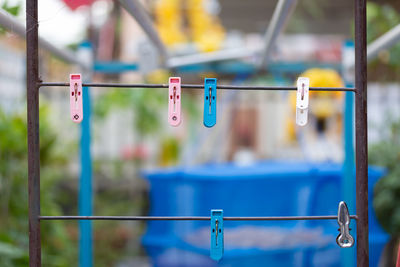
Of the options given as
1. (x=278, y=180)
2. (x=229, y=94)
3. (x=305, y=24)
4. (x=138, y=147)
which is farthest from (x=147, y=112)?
(x=278, y=180)

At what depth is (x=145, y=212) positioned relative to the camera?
469 centimetres

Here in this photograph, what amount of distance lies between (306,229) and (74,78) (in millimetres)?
2001

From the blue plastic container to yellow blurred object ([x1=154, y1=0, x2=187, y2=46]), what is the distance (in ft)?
10.2

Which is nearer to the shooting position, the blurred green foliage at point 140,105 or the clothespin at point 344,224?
the clothespin at point 344,224

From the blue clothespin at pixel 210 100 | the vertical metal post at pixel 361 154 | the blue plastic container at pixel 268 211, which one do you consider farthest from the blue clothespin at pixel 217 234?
the blue plastic container at pixel 268 211

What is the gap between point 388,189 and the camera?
3.35m

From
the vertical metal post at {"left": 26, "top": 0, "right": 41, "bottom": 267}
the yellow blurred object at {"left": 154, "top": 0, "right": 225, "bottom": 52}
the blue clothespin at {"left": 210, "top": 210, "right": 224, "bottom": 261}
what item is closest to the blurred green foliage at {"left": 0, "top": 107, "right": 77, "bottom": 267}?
the vertical metal post at {"left": 26, "top": 0, "right": 41, "bottom": 267}

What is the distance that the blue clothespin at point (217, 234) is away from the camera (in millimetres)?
1246

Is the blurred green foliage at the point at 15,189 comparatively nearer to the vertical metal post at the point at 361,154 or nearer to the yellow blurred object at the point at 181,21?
the vertical metal post at the point at 361,154

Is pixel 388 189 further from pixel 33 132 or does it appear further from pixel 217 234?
pixel 33 132

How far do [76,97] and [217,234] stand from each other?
0.51 metres

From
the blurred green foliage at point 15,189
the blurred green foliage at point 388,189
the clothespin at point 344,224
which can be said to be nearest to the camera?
the clothespin at point 344,224

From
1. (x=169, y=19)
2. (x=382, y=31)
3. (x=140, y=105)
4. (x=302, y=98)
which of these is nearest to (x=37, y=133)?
(x=302, y=98)

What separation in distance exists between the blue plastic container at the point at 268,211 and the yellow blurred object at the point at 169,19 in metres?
3.10
